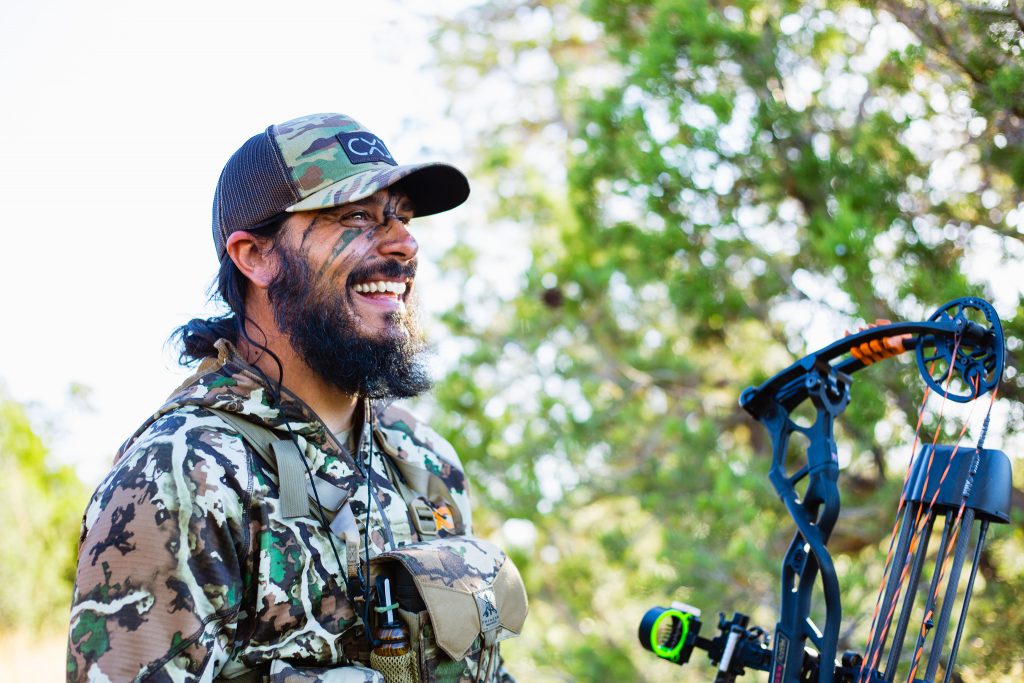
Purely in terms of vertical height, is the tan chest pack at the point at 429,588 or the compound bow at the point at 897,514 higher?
the compound bow at the point at 897,514

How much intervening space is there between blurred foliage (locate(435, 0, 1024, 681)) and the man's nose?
1.93 metres

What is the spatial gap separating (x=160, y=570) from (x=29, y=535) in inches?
456

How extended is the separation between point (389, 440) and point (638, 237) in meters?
3.79

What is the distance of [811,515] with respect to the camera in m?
2.44

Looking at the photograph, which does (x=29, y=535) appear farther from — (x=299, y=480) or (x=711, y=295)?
(x=299, y=480)

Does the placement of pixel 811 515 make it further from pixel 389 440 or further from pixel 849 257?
pixel 849 257

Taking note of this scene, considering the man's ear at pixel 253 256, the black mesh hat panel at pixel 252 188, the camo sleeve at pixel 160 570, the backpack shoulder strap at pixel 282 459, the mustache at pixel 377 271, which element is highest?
the black mesh hat panel at pixel 252 188

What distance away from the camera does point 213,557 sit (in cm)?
187

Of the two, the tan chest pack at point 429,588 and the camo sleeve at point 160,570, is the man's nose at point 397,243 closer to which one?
the tan chest pack at point 429,588

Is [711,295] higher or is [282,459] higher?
[711,295]

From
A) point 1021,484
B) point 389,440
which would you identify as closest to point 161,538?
point 389,440

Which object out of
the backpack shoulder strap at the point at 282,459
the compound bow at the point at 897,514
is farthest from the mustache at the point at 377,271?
the compound bow at the point at 897,514

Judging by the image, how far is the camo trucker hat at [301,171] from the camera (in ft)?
7.59

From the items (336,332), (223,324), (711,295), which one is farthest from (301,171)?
(711,295)
